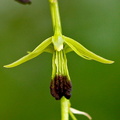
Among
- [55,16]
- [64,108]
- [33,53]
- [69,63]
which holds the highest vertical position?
[69,63]

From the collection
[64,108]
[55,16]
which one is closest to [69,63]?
[64,108]

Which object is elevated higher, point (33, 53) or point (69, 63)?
point (69, 63)

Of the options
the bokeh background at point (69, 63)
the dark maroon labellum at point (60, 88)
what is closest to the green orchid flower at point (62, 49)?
the dark maroon labellum at point (60, 88)

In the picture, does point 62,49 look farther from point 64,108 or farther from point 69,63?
point 69,63

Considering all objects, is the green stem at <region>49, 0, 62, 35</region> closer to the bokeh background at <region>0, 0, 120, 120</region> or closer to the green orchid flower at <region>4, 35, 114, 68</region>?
the green orchid flower at <region>4, 35, 114, 68</region>

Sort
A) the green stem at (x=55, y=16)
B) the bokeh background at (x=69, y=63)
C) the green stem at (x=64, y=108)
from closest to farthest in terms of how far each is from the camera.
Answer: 1. the green stem at (x=55, y=16)
2. the green stem at (x=64, y=108)
3. the bokeh background at (x=69, y=63)

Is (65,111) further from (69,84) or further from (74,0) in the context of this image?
(74,0)

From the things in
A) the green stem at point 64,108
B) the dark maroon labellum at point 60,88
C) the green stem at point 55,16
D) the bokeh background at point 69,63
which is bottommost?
the green stem at point 64,108

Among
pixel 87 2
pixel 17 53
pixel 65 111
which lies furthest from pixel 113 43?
pixel 65 111

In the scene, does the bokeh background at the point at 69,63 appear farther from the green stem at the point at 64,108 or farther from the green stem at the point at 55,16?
the green stem at the point at 55,16
